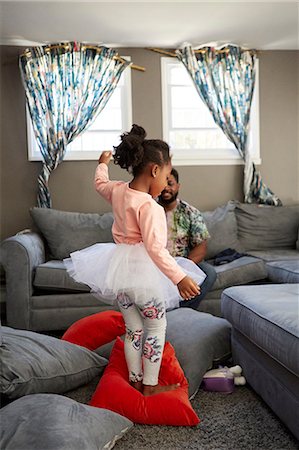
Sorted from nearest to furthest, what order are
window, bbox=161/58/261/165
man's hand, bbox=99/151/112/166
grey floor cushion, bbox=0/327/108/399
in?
grey floor cushion, bbox=0/327/108/399, man's hand, bbox=99/151/112/166, window, bbox=161/58/261/165

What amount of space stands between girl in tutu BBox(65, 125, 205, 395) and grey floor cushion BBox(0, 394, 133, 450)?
1.31 feet

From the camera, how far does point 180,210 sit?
389cm

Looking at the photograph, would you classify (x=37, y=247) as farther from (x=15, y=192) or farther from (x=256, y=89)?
(x=256, y=89)

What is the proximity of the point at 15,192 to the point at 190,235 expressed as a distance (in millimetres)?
2015

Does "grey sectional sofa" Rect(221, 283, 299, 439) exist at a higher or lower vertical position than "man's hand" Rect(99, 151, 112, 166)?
lower

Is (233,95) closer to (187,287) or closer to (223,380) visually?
(223,380)

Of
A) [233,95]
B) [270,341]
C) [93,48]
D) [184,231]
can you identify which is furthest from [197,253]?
[93,48]

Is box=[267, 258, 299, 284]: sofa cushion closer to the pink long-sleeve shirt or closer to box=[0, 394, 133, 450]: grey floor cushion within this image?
the pink long-sleeve shirt

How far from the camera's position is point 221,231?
15.6ft

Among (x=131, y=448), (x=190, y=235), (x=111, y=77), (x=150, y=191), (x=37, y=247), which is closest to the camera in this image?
(x=131, y=448)

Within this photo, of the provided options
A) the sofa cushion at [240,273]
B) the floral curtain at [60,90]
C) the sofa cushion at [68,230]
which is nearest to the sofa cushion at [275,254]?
the sofa cushion at [240,273]

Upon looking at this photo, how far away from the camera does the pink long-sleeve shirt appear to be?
7.35ft

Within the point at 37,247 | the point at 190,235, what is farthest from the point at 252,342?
the point at 37,247

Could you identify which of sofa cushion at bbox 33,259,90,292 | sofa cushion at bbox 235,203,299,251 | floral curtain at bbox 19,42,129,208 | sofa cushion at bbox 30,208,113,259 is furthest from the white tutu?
floral curtain at bbox 19,42,129,208
